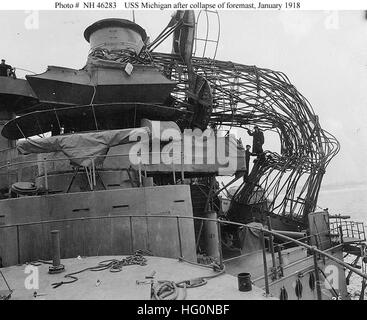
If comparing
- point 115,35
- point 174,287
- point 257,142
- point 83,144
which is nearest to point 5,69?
point 115,35

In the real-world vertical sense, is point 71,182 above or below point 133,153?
below

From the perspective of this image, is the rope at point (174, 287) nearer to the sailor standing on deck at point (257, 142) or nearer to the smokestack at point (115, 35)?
the sailor standing on deck at point (257, 142)

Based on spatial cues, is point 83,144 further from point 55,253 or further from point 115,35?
point 115,35

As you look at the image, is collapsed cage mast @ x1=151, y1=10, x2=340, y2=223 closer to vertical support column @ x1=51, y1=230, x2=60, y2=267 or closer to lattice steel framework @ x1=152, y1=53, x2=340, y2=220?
lattice steel framework @ x1=152, y1=53, x2=340, y2=220

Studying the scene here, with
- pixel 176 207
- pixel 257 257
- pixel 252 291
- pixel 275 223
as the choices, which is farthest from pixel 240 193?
pixel 252 291

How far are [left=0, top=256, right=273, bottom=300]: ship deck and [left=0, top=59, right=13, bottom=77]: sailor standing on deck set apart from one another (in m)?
12.0

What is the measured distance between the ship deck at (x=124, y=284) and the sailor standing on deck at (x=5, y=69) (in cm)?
1200

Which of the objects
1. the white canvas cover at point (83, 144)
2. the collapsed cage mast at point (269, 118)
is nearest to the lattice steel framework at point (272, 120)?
the collapsed cage mast at point (269, 118)

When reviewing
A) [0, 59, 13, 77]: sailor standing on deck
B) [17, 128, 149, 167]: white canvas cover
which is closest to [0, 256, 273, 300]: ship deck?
[17, 128, 149, 167]: white canvas cover

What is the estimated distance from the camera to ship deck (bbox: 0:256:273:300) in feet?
17.4
